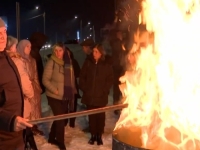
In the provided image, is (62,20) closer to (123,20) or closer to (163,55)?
(123,20)

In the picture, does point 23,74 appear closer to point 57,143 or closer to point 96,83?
point 57,143

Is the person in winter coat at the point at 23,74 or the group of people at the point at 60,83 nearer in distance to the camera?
the person in winter coat at the point at 23,74

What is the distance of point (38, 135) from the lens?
8.00 m

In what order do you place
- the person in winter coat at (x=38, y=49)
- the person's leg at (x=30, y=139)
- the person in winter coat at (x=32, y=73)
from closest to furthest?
the person in winter coat at (x=32, y=73) < the person's leg at (x=30, y=139) < the person in winter coat at (x=38, y=49)

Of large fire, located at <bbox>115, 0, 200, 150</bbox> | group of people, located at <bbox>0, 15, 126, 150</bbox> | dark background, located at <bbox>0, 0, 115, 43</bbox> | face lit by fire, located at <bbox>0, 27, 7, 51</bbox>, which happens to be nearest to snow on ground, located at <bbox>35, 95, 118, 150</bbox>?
group of people, located at <bbox>0, 15, 126, 150</bbox>

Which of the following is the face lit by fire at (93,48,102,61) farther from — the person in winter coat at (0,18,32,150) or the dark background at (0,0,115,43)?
the dark background at (0,0,115,43)

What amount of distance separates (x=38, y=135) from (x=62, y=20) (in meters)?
45.5

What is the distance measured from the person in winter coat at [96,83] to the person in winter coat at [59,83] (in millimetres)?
490

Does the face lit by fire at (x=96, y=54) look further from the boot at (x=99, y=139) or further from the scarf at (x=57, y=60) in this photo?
the boot at (x=99, y=139)

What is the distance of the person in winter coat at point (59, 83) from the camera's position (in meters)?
7.22

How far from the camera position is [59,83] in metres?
7.30

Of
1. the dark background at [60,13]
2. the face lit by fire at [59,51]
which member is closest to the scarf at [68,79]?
the face lit by fire at [59,51]

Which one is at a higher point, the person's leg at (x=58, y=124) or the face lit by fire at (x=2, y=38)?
the face lit by fire at (x=2, y=38)

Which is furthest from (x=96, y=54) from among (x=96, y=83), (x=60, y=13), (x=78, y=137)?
(x=60, y=13)
